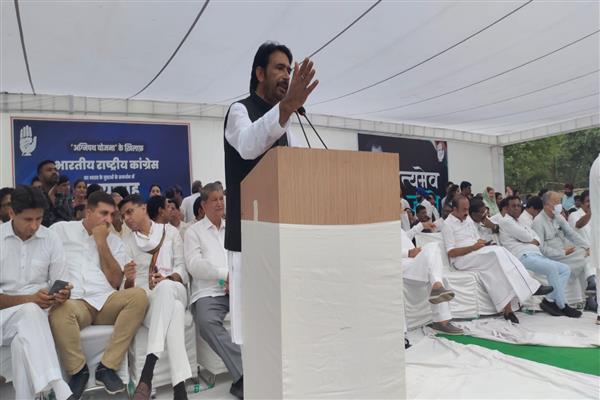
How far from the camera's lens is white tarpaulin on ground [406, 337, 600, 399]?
2773 millimetres

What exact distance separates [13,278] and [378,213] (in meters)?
2.63

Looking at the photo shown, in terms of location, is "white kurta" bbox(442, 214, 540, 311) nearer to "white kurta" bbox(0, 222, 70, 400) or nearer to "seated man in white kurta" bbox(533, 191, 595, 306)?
"seated man in white kurta" bbox(533, 191, 595, 306)

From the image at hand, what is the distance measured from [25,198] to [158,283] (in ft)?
3.29

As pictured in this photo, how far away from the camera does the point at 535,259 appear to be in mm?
4910

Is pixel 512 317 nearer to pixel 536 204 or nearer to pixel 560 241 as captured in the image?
pixel 560 241

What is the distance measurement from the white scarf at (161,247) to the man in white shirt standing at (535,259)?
3.86 m

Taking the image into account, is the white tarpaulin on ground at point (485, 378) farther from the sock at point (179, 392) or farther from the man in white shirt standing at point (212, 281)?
the sock at point (179, 392)

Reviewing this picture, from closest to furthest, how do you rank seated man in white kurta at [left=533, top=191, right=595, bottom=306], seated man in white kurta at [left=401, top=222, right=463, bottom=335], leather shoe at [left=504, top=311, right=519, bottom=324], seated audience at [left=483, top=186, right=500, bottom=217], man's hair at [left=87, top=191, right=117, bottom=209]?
man's hair at [left=87, top=191, right=117, bottom=209] → seated man in white kurta at [left=401, top=222, right=463, bottom=335] → leather shoe at [left=504, top=311, right=519, bottom=324] → seated man in white kurta at [left=533, top=191, right=595, bottom=306] → seated audience at [left=483, top=186, right=500, bottom=217]

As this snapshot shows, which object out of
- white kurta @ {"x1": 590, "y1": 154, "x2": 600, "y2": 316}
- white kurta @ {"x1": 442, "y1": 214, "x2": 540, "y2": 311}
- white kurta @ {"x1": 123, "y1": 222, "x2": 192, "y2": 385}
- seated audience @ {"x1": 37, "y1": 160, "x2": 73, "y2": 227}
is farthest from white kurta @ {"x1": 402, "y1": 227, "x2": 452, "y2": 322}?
seated audience @ {"x1": 37, "y1": 160, "x2": 73, "y2": 227}

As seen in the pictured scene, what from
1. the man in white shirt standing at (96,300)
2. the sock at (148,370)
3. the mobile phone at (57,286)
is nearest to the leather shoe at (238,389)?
the sock at (148,370)

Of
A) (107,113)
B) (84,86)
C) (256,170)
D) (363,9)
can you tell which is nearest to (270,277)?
(256,170)

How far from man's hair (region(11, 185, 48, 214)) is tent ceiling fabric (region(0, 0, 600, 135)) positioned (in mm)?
2016

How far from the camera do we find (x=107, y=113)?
6.93m

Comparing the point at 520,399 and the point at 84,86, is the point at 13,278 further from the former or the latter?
the point at 84,86
